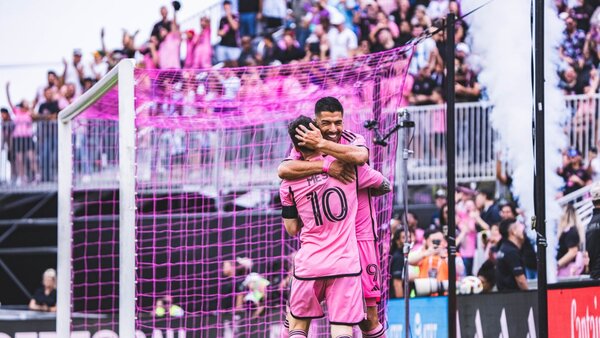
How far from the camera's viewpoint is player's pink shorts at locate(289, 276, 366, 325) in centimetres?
684

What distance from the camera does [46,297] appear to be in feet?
44.6

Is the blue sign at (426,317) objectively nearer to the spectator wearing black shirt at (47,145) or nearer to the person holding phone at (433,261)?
the person holding phone at (433,261)

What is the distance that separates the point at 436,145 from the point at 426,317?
5425mm

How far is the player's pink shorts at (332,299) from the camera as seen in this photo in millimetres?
6844

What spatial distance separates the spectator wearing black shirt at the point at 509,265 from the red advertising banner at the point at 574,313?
2.45 metres

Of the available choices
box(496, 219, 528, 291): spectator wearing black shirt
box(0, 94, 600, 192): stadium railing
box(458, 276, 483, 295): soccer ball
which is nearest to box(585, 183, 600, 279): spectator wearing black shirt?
box(496, 219, 528, 291): spectator wearing black shirt

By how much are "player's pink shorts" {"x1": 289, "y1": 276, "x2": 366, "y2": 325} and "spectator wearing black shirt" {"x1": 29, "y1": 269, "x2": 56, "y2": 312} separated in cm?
712

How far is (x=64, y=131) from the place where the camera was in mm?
9781

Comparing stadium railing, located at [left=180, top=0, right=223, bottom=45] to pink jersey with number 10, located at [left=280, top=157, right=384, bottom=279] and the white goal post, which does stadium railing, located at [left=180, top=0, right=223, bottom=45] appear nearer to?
the white goal post

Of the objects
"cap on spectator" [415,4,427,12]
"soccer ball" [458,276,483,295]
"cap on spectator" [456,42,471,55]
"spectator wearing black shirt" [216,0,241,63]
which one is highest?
"cap on spectator" [415,4,427,12]

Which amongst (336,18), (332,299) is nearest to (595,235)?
(332,299)

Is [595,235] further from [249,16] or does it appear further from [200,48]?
[249,16]

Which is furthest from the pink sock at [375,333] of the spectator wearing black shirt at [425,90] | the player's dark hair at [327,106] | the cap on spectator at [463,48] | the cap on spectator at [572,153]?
the cap on spectator at [463,48]

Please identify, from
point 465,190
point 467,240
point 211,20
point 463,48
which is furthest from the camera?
point 211,20
